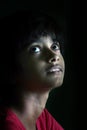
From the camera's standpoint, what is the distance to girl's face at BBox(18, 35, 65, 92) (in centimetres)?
91

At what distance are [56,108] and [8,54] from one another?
583 mm

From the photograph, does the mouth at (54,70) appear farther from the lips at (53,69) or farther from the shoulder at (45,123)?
the shoulder at (45,123)

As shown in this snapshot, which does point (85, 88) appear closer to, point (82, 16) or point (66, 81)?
point (66, 81)

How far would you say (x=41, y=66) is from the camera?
3.00 feet

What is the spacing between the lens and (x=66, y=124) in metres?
1.53

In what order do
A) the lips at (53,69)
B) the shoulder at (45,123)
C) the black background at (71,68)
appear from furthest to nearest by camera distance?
1. the black background at (71,68)
2. the shoulder at (45,123)
3. the lips at (53,69)

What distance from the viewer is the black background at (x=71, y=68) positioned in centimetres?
148

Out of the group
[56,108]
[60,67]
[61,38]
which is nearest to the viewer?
[60,67]

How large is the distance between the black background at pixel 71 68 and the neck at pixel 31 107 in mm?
441

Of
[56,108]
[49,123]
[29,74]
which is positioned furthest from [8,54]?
[56,108]

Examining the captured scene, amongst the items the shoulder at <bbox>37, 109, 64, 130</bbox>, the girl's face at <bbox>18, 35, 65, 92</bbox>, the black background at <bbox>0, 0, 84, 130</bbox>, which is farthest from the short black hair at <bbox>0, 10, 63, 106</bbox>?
the black background at <bbox>0, 0, 84, 130</bbox>

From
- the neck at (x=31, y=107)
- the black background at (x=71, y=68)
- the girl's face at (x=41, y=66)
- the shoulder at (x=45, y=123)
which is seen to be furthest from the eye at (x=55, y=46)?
the black background at (x=71, y=68)

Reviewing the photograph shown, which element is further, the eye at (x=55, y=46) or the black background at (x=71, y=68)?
the black background at (x=71, y=68)

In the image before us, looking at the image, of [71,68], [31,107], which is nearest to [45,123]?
[31,107]
